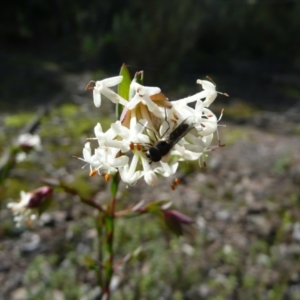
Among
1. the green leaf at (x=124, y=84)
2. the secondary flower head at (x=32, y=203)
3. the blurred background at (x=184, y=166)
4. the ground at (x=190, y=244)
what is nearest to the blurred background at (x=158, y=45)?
the blurred background at (x=184, y=166)

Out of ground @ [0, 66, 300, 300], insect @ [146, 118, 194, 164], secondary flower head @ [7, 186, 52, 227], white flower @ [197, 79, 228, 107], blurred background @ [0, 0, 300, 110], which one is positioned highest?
white flower @ [197, 79, 228, 107]

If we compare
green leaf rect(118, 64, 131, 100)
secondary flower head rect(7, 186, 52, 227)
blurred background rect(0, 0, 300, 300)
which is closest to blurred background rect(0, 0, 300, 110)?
blurred background rect(0, 0, 300, 300)

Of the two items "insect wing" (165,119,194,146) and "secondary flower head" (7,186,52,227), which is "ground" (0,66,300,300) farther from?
"insect wing" (165,119,194,146)

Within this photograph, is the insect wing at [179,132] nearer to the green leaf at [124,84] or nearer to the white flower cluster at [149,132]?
the white flower cluster at [149,132]

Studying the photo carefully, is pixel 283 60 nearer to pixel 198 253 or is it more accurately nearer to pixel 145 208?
pixel 198 253

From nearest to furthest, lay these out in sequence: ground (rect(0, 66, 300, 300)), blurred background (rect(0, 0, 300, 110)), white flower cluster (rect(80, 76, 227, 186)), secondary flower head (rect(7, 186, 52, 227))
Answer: white flower cluster (rect(80, 76, 227, 186))
secondary flower head (rect(7, 186, 52, 227))
ground (rect(0, 66, 300, 300))
blurred background (rect(0, 0, 300, 110))

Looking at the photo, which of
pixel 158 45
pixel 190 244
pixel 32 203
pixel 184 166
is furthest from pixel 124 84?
pixel 158 45
